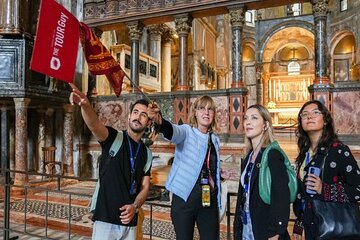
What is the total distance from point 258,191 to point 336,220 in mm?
503

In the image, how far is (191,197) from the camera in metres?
2.44

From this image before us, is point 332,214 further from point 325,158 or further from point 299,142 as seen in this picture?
point 299,142

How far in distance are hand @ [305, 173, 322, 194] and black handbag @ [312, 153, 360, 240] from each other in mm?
51

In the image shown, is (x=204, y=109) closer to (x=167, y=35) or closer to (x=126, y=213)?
(x=126, y=213)

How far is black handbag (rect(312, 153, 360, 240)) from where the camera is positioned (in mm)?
1966

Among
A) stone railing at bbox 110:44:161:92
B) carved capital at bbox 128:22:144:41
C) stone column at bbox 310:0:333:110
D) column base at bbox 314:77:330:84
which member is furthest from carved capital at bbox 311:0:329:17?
stone railing at bbox 110:44:161:92

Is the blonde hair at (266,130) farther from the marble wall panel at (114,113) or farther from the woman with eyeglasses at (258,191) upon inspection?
the marble wall panel at (114,113)

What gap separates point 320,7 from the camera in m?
8.02

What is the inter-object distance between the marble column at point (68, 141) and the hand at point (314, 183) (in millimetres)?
7791

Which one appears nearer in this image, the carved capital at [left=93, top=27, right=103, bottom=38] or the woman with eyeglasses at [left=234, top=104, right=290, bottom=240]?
the woman with eyeglasses at [left=234, top=104, right=290, bottom=240]

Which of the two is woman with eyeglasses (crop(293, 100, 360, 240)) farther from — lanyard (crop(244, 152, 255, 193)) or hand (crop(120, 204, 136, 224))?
hand (crop(120, 204, 136, 224))

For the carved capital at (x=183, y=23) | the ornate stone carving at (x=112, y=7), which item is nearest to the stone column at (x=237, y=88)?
the carved capital at (x=183, y=23)

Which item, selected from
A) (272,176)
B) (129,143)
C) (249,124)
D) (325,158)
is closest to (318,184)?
(325,158)

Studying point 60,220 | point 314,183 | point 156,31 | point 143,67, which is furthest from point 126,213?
point 156,31
